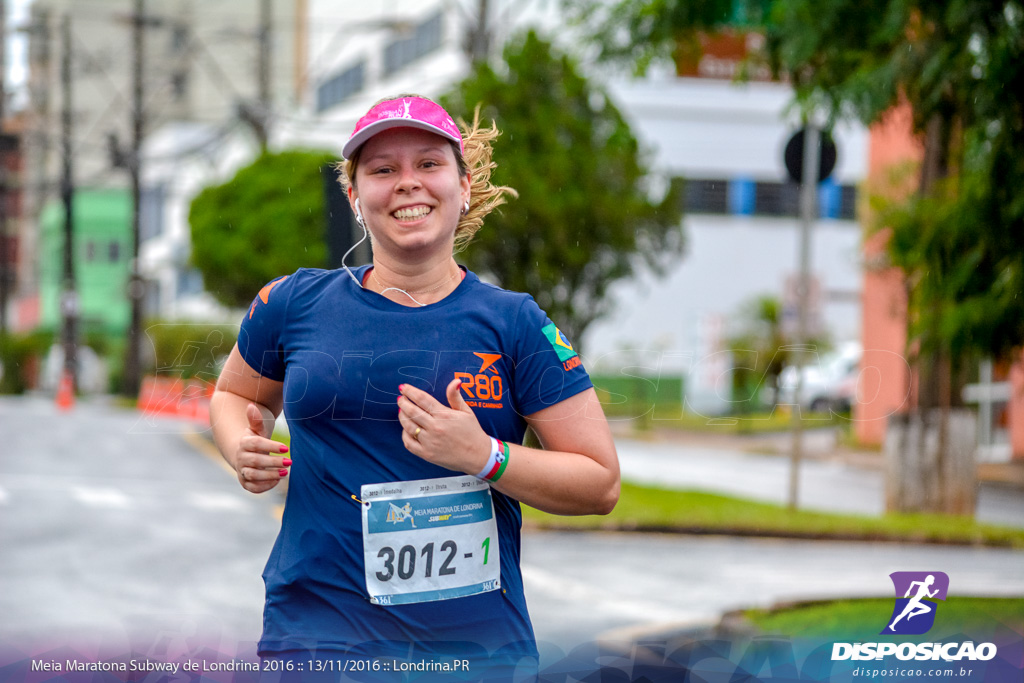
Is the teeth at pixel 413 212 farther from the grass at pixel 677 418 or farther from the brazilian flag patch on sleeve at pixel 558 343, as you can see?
the grass at pixel 677 418

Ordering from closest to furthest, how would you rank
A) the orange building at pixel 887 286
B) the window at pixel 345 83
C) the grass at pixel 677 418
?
the grass at pixel 677 418 → the orange building at pixel 887 286 → the window at pixel 345 83

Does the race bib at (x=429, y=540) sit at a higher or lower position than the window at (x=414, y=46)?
lower

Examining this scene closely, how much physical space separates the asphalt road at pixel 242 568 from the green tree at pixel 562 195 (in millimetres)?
1501

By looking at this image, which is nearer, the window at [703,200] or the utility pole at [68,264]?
the utility pole at [68,264]

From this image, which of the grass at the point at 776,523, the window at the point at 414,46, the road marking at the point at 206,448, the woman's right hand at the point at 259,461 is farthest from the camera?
the window at the point at 414,46

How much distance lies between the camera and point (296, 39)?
90.5 feet

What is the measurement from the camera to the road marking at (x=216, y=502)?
1170cm

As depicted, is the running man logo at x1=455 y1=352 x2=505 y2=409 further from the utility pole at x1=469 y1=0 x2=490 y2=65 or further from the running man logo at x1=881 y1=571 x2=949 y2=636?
the utility pole at x1=469 y1=0 x2=490 y2=65


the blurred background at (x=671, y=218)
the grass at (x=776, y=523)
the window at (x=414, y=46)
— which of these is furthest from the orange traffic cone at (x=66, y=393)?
the grass at (x=776, y=523)

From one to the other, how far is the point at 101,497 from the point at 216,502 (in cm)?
115

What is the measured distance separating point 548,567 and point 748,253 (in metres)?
22.7

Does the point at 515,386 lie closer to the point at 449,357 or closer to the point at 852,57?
the point at 449,357

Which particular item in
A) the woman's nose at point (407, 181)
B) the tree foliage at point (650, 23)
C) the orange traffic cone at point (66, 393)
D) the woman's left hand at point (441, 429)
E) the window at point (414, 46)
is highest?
the window at point (414, 46)

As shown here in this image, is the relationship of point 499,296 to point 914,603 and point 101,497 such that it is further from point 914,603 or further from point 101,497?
point 101,497
